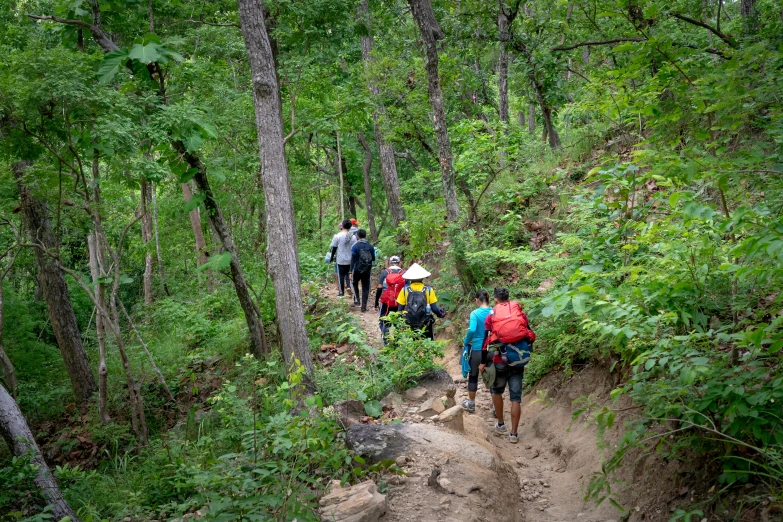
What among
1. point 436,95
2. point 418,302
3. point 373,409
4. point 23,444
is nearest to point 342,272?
point 418,302

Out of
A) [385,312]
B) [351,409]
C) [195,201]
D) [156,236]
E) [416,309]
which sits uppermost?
[195,201]

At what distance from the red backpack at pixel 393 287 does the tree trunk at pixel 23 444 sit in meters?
5.75

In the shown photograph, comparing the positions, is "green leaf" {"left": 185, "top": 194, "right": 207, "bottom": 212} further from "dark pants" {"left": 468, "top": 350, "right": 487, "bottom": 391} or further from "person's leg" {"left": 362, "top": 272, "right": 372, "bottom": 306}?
"dark pants" {"left": 468, "top": 350, "right": 487, "bottom": 391}

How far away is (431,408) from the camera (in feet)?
23.5

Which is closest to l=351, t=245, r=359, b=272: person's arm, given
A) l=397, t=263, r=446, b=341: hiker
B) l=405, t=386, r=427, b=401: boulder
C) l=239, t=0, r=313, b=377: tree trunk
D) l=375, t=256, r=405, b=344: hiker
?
l=375, t=256, r=405, b=344: hiker

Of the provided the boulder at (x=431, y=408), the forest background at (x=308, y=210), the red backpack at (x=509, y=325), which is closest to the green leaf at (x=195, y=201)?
the forest background at (x=308, y=210)

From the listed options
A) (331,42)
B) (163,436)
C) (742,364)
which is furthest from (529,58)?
(163,436)

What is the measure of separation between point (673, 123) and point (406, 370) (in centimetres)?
463

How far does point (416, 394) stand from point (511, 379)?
137 centimetres

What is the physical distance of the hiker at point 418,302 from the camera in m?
9.16

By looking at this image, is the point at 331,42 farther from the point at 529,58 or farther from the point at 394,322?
the point at 394,322

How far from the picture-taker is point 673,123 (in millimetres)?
5359

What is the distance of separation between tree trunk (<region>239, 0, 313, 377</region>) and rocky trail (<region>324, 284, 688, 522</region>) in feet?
6.03

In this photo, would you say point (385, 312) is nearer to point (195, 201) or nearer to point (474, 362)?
point (474, 362)
